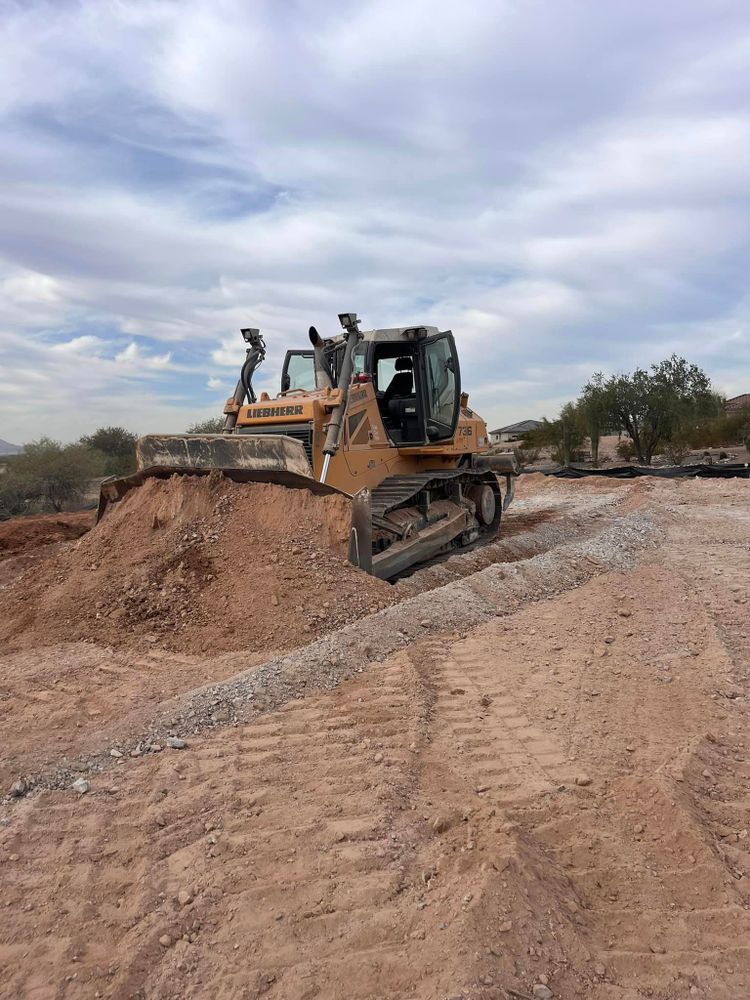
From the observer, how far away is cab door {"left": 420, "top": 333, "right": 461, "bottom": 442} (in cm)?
918

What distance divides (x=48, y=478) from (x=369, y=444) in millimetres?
16163

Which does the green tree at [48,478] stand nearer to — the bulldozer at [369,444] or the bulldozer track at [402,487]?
the bulldozer at [369,444]

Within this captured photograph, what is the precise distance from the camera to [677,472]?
19766 millimetres

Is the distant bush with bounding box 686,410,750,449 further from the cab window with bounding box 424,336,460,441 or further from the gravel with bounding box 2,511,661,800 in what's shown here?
the gravel with bounding box 2,511,661,800

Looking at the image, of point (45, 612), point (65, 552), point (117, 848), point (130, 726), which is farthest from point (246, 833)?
point (65, 552)

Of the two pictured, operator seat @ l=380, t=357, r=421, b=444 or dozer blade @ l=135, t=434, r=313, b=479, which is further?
operator seat @ l=380, t=357, r=421, b=444

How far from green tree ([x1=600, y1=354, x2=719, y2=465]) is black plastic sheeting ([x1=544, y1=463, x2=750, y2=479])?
11000 millimetres

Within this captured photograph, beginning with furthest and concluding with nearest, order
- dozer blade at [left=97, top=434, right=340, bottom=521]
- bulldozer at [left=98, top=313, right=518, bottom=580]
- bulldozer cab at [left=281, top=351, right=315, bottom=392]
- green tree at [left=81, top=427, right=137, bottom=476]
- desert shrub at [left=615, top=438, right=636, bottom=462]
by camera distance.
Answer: desert shrub at [left=615, top=438, right=636, bottom=462] → green tree at [left=81, top=427, right=137, bottom=476] → bulldozer cab at [left=281, top=351, right=315, bottom=392] → bulldozer at [left=98, top=313, right=518, bottom=580] → dozer blade at [left=97, top=434, right=340, bottom=521]

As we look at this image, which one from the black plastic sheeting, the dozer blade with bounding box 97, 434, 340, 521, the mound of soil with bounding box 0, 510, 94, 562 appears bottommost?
the mound of soil with bounding box 0, 510, 94, 562

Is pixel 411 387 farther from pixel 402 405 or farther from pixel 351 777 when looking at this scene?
pixel 351 777

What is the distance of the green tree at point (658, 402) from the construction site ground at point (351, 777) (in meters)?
26.1

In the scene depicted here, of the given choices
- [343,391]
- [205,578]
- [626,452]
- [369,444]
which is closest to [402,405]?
[369,444]

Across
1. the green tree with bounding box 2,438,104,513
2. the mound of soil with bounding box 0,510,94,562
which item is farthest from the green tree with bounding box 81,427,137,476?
the mound of soil with bounding box 0,510,94,562

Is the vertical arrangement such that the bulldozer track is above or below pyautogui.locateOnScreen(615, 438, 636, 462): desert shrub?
below
